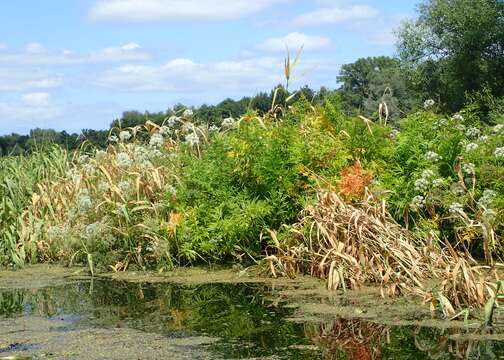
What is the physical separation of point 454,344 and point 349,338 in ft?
2.72

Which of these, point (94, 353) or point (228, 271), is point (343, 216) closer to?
point (228, 271)

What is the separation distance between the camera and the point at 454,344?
5.80m

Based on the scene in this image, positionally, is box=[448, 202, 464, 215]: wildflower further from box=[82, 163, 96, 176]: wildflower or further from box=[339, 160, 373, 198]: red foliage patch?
box=[82, 163, 96, 176]: wildflower

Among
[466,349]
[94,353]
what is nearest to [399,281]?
[466,349]

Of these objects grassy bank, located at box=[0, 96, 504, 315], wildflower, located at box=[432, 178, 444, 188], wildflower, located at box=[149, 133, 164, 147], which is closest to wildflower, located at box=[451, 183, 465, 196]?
grassy bank, located at box=[0, 96, 504, 315]

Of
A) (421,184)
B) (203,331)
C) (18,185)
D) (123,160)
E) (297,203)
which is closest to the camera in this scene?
(203,331)

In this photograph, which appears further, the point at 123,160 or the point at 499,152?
the point at 123,160

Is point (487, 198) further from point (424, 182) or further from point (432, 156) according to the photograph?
point (432, 156)

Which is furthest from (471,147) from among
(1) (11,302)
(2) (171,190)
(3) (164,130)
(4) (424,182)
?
(1) (11,302)

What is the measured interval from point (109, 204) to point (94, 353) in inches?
191

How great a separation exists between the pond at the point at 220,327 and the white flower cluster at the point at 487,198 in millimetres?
1883

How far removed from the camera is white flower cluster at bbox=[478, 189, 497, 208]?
8414 mm

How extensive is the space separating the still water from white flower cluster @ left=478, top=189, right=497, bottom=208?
2.26 m

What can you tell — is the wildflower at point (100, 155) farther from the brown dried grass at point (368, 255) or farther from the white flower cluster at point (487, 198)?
the white flower cluster at point (487, 198)
